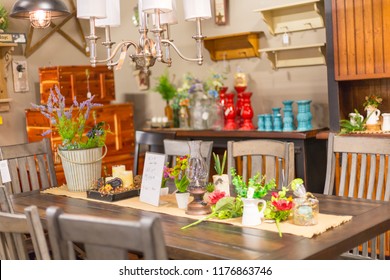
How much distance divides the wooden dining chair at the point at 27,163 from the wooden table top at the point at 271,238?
89 centimetres

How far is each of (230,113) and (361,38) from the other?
4.15 ft

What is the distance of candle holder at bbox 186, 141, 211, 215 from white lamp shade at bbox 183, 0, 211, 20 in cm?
70

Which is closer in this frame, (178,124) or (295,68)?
(295,68)

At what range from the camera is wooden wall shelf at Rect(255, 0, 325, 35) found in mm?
4270

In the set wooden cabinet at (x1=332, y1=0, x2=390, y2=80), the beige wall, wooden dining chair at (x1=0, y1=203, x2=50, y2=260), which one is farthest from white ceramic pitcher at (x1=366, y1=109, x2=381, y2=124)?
wooden dining chair at (x1=0, y1=203, x2=50, y2=260)

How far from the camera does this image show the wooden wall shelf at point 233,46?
15.5 feet

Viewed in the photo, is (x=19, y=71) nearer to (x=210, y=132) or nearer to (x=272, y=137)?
(x=210, y=132)

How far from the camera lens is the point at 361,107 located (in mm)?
4137

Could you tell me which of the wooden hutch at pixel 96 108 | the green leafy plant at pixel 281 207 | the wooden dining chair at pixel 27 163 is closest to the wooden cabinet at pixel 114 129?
the wooden hutch at pixel 96 108

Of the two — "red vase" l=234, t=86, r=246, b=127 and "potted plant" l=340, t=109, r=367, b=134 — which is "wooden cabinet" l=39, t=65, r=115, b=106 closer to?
"red vase" l=234, t=86, r=246, b=127

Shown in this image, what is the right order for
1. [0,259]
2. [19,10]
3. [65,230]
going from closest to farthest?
1. [65,230]
2. [0,259]
3. [19,10]

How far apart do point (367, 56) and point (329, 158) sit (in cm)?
117

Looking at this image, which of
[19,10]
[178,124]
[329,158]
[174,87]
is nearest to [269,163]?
[329,158]

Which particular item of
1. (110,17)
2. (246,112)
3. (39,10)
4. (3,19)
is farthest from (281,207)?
(3,19)
